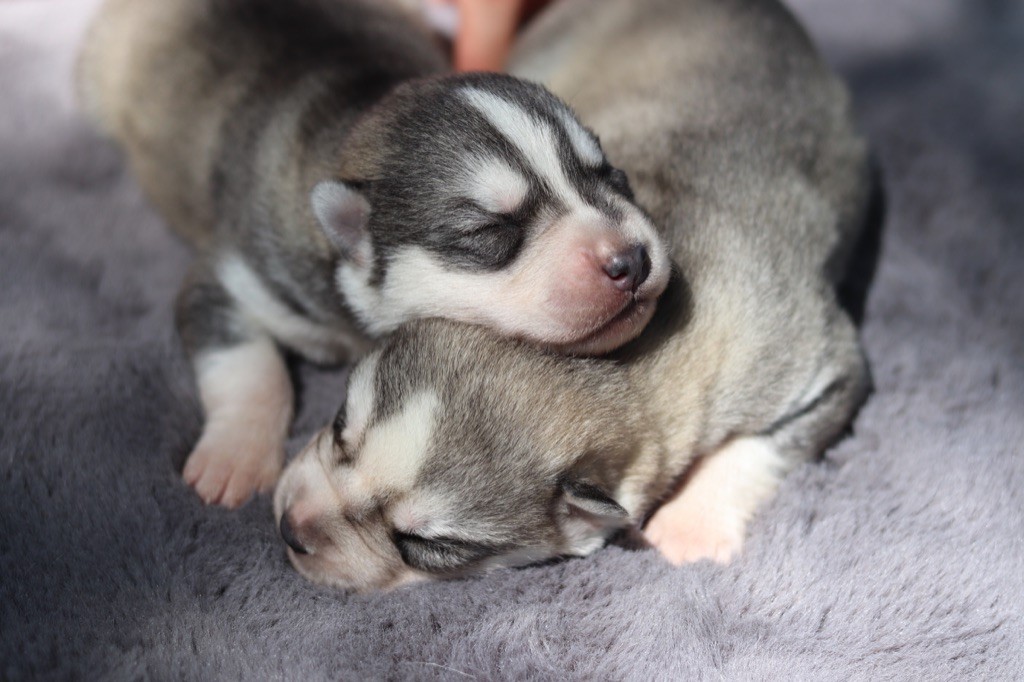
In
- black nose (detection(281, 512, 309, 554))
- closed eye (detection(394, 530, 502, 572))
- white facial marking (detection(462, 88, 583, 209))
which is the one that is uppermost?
white facial marking (detection(462, 88, 583, 209))

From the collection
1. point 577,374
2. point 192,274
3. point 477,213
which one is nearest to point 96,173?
point 192,274

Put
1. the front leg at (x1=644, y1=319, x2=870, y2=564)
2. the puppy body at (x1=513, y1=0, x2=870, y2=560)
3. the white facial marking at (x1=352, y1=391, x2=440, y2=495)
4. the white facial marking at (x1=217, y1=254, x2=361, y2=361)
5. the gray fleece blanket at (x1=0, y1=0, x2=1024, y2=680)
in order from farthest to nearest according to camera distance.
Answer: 1. the white facial marking at (x1=217, y1=254, x2=361, y2=361)
2. the front leg at (x1=644, y1=319, x2=870, y2=564)
3. the puppy body at (x1=513, y1=0, x2=870, y2=560)
4. the gray fleece blanket at (x1=0, y1=0, x2=1024, y2=680)
5. the white facial marking at (x1=352, y1=391, x2=440, y2=495)

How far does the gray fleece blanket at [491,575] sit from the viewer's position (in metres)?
2.73

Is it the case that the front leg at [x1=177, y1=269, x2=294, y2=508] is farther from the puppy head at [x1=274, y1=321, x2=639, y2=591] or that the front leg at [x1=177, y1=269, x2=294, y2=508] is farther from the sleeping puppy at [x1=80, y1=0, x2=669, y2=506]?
the puppy head at [x1=274, y1=321, x2=639, y2=591]

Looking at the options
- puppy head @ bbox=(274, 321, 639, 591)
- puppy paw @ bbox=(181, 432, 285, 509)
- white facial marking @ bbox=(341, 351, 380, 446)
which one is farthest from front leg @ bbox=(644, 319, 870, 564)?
puppy paw @ bbox=(181, 432, 285, 509)

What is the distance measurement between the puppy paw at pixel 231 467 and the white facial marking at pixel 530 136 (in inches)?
56.0

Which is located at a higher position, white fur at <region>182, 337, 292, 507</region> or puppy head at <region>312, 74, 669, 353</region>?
puppy head at <region>312, 74, 669, 353</region>

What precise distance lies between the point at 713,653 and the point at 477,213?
1.53 meters

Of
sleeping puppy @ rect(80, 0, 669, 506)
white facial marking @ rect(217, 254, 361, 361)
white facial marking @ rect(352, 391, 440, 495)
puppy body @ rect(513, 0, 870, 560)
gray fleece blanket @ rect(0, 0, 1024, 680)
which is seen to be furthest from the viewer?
white facial marking @ rect(217, 254, 361, 361)

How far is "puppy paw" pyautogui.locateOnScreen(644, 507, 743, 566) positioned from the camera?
312 cm

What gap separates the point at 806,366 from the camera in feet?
10.8

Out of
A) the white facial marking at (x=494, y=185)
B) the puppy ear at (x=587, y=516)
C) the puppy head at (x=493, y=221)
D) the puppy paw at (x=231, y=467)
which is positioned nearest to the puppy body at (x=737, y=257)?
the puppy ear at (x=587, y=516)

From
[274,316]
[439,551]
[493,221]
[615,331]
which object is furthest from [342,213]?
[439,551]

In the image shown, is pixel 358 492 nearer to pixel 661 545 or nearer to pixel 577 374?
pixel 577 374
